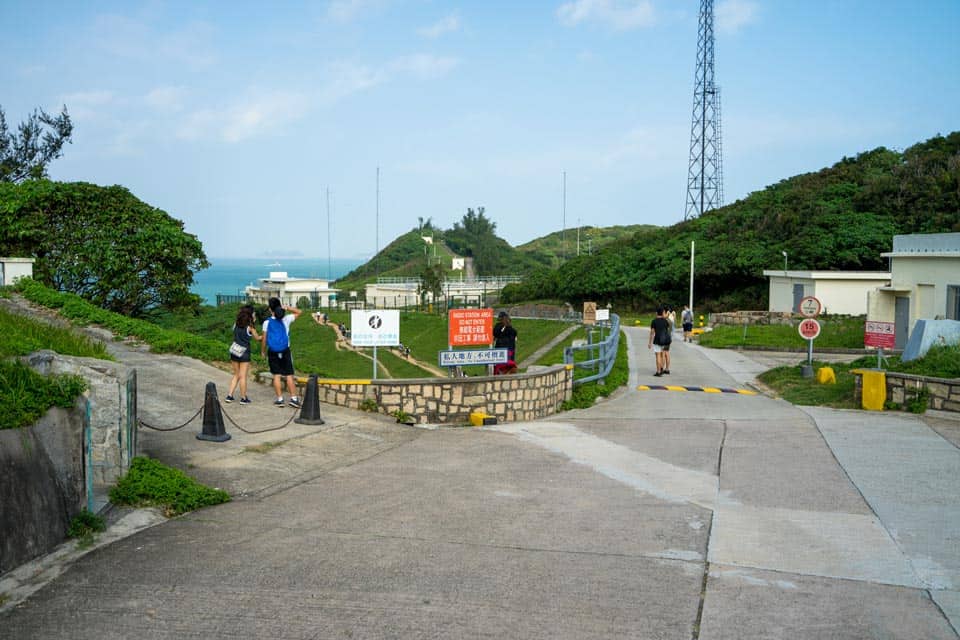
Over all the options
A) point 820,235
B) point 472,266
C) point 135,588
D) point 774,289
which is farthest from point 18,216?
point 472,266

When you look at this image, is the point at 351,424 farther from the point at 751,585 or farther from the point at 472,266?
the point at 472,266

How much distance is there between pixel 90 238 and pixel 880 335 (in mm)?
18714

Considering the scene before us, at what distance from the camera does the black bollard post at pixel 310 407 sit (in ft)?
37.6

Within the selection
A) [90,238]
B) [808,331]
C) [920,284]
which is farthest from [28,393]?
[920,284]

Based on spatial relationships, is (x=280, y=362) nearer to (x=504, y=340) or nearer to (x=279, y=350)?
(x=279, y=350)

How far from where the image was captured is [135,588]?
5699 millimetres

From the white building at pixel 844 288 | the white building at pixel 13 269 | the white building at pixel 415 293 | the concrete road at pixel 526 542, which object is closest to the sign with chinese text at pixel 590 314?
the concrete road at pixel 526 542

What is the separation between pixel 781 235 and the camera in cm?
5862

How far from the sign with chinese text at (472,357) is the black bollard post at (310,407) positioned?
8.44ft

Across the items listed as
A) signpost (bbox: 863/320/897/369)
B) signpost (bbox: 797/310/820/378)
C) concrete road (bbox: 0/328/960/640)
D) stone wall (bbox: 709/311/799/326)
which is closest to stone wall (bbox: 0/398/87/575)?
concrete road (bbox: 0/328/960/640)

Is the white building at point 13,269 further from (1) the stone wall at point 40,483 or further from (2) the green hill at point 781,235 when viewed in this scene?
(2) the green hill at point 781,235

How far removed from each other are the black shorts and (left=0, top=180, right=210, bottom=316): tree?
11.2m

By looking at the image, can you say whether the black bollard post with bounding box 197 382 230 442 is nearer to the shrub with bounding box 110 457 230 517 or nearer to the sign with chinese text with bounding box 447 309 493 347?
the shrub with bounding box 110 457 230 517

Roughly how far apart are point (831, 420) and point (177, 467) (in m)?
10.1
